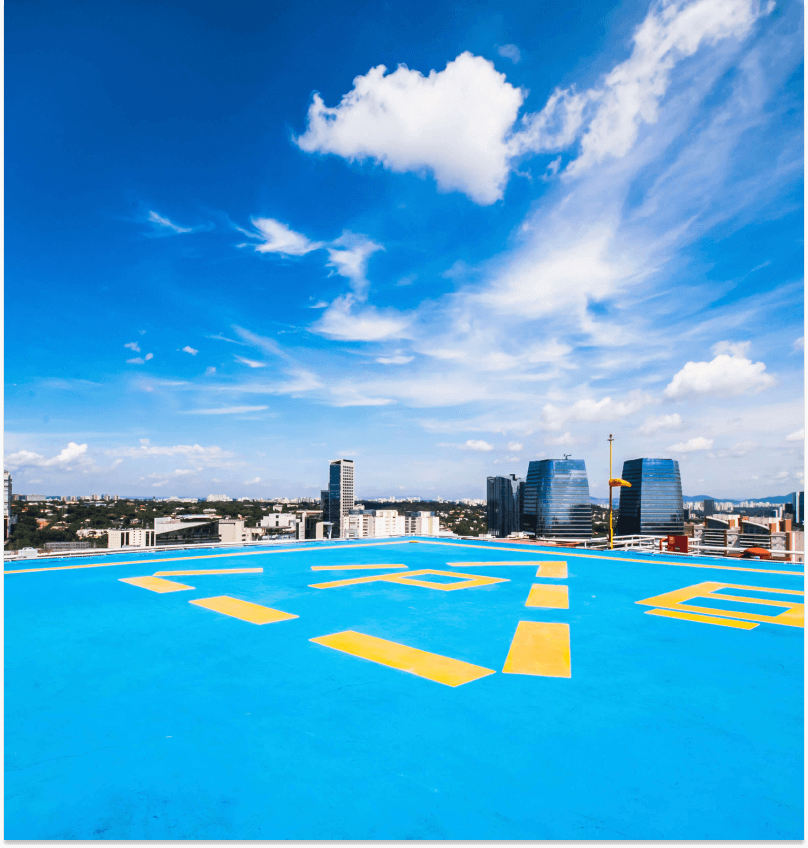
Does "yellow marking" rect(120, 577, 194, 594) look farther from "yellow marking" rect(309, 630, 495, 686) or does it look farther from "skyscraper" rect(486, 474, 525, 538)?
"skyscraper" rect(486, 474, 525, 538)

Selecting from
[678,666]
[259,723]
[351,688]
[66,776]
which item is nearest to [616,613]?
[678,666]

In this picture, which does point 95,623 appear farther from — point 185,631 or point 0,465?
point 0,465

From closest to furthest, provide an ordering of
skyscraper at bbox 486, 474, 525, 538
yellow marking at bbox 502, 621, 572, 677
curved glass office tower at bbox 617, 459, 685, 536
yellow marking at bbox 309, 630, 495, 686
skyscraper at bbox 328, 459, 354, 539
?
yellow marking at bbox 309, 630, 495, 686, yellow marking at bbox 502, 621, 572, 677, curved glass office tower at bbox 617, 459, 685, 536, skyscraper at bbox 486, 474, 525, 538, skyscraper at bbox 328, 459, 354, 539

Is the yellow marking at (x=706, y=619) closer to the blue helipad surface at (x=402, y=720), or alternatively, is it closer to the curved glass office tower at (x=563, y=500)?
the blue helipad surface at (x=402, y=720)

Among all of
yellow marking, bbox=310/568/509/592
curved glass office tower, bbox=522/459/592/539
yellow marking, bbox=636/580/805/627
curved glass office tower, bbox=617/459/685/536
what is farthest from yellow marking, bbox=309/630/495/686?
curved glass office tower, bbox=522/459/592/539

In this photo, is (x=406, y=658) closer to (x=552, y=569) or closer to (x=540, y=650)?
(x=540, y=650)
